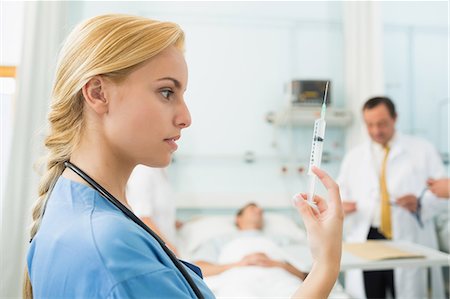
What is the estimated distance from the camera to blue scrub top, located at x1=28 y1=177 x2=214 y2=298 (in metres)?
0.54

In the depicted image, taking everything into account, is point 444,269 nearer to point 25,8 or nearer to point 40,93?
point 40,93

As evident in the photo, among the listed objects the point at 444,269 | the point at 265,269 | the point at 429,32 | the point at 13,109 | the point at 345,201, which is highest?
the point at 429,32

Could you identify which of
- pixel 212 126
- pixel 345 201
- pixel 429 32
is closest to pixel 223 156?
pixel 212 126

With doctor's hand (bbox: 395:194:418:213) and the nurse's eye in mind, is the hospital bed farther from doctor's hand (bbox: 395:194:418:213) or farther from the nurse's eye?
the nurse's eye

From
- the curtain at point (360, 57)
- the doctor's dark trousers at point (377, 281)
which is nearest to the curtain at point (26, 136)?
the doctor's dark trousers at point (377, 281)

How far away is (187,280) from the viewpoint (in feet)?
2.14

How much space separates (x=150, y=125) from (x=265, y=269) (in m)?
1.33

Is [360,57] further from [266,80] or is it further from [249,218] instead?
[249,218]

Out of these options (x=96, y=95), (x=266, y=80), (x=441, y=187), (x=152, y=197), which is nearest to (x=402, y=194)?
(x=441, y=187)

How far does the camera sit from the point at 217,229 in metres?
2.75

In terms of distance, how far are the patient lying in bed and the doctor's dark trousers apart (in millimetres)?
540

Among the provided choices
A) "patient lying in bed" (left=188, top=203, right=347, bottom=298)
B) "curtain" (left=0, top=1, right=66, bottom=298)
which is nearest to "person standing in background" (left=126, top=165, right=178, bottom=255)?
"patient lying in bed" (left=188, top=203, right=347, bottom=298)

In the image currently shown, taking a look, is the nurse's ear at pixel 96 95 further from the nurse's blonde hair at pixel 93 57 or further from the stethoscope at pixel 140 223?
the stethoscope at pixel 140 223

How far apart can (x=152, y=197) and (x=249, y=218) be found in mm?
1024
